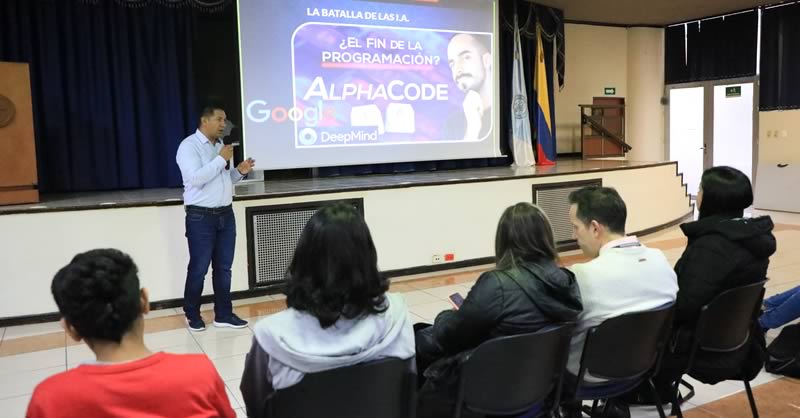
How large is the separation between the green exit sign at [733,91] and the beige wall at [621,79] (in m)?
0.93

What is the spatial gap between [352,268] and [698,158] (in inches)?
392

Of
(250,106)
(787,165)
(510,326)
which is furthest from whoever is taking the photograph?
(787,165)

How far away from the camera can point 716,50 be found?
9.49 meters

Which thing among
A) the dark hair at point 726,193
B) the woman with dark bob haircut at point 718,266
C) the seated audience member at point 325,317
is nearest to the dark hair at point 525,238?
the seated audience member at point 325,317

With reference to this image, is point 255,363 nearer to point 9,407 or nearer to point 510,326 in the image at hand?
point 510,326

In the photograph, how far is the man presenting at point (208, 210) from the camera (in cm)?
381

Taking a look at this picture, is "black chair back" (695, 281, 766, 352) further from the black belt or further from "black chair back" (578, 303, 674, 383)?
the black belt

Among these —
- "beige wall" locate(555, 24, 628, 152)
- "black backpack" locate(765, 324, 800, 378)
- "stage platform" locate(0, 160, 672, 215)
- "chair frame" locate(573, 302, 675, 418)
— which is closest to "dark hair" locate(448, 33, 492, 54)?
"stage platform" locate(0, 160, 672, 215)

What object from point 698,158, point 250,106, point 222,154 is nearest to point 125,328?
point 222,154

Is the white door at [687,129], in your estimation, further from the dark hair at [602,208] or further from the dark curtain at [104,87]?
the dark hair at [602,208]

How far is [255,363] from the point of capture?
157cm

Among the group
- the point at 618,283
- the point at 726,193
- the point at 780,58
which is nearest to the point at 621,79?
the point at 780,58

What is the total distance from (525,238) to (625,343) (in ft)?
1.64

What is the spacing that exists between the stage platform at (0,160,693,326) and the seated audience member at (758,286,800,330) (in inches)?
111
